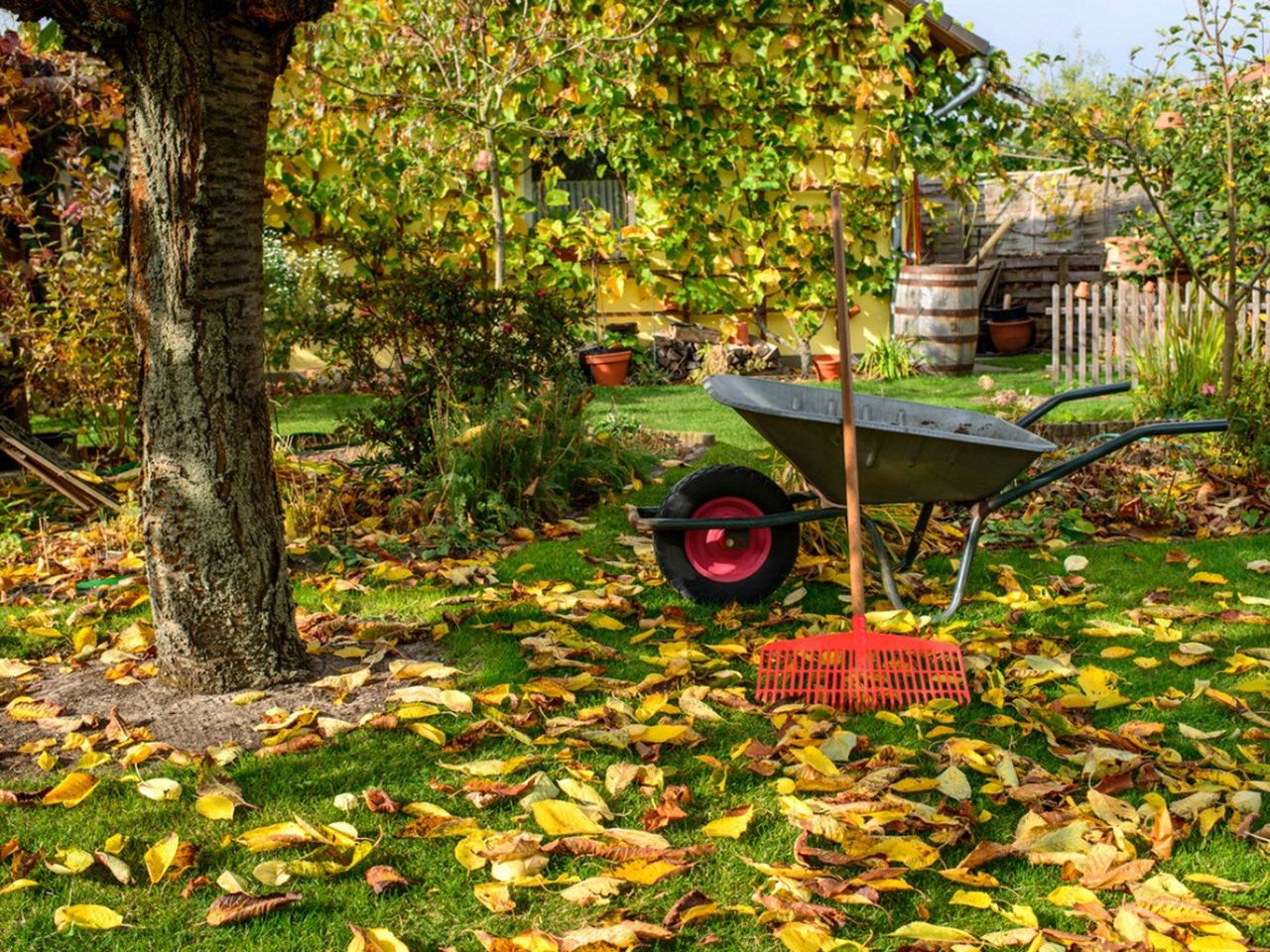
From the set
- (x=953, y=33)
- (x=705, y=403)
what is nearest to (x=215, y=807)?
(x=705, y=403)

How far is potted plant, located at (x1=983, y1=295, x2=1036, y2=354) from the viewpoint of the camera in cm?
1358

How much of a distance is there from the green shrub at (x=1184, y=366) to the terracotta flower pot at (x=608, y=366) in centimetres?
462

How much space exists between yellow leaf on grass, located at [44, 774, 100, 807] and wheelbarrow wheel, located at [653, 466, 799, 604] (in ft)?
6.67

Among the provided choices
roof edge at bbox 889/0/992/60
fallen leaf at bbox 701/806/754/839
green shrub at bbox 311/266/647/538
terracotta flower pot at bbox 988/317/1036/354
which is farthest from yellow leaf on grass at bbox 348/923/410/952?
terracotta flower pot at bbox 988/317/1036/354

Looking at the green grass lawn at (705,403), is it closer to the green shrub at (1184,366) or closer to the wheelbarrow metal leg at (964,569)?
the green shrub at (1184,366)

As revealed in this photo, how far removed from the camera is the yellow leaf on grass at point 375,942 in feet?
7.50

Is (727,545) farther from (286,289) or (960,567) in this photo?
(286,289)

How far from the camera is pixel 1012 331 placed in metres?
13.6

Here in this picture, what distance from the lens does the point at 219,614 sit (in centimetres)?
345

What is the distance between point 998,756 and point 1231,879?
64 centimetres

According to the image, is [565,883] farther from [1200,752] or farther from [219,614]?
[1200,752]

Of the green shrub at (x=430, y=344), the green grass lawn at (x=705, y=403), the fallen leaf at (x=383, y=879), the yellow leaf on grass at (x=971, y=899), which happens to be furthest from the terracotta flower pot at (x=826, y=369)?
the fallen leaf at (x=383, y=879)

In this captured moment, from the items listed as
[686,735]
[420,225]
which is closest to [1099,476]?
[686,735]

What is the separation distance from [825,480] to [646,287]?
7328 mm
